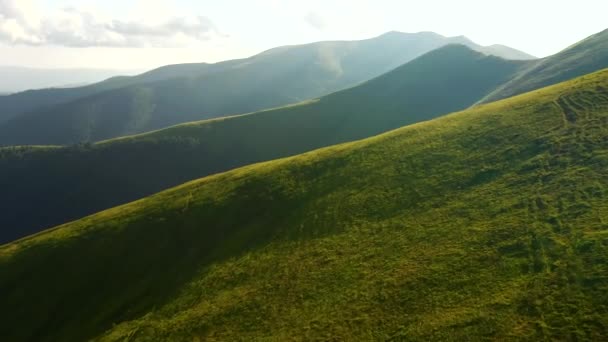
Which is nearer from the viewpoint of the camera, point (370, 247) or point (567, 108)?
point (370, 247)

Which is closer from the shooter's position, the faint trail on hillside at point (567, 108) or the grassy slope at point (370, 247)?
the grassy slope at point (370, 247)

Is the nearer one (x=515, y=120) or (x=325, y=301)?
(x=325, y=301)

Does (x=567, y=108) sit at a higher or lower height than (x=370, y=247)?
higher

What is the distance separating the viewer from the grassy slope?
114ft

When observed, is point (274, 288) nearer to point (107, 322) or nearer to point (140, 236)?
point (107, 322)

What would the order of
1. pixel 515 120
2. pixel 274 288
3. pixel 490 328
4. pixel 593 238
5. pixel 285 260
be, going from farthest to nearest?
pixel 515 120, pixel 285 260, pixel 274 288, pixel 593 238, pixel 490 328

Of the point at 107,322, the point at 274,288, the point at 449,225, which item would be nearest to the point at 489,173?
the point at 449,225

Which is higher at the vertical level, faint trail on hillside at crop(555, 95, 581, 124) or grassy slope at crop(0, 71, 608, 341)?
faint trail on hillside at crop(555, 95, 581, 124)

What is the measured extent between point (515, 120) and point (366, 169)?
24384 millimetres

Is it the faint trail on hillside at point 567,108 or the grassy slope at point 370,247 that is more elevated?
the faint trail on hillside at point 567,108

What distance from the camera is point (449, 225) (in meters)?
46.2

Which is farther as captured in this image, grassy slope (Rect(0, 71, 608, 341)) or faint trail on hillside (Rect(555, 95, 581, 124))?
faint trail on hillside (Rect(555, 95, 581, 124))

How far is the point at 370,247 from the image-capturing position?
156ft

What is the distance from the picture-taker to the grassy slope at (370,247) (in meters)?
34.8
